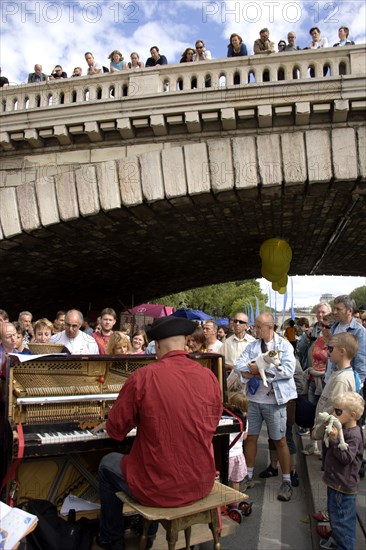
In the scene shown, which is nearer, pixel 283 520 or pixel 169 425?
pixel 169 425

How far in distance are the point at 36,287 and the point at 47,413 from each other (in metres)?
11.7

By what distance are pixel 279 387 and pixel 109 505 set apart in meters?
2.21

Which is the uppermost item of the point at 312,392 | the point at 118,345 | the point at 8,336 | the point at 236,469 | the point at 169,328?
the point at 169,328

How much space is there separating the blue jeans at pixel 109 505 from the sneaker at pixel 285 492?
204cm

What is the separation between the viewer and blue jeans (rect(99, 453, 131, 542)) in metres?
3.35

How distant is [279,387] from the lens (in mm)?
4852

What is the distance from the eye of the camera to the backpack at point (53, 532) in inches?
124

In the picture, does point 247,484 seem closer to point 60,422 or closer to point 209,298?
point 60,422

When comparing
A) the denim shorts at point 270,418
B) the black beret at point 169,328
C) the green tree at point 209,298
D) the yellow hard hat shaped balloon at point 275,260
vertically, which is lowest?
the green tree at point 209,298

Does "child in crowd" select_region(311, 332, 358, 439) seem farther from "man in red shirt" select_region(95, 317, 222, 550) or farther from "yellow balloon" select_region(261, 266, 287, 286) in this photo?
"yellow balloon" select_region(261, 266, 287, 286)

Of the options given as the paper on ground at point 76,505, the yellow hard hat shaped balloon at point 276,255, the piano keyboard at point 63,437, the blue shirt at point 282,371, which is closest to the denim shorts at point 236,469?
the blue shirt at point 282,371

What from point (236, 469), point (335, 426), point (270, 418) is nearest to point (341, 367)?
point (335, 426)

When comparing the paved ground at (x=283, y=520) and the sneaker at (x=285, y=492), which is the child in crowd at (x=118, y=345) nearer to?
the paved ground at (x=283, y=520)

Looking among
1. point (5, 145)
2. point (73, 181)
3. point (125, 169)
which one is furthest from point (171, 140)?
point (5, 145)
